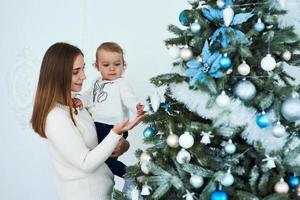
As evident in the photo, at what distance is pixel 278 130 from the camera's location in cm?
134

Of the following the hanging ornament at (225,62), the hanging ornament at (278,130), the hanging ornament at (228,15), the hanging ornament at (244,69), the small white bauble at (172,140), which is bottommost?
the small white bauble at (172,140)

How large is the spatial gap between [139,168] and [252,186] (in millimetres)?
455

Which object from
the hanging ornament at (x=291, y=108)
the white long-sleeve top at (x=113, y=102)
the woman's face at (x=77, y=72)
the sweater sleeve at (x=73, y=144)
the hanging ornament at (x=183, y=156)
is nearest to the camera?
the hanging ornament at (x=291, y=108)

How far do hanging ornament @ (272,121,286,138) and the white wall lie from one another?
153 centimetres

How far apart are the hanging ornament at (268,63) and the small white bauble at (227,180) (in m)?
0.36

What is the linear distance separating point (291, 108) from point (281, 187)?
10.0 inches

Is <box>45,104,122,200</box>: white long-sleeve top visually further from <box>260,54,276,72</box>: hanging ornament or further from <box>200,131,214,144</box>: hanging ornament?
<box>260,54,276,72</box>: hanging ornament

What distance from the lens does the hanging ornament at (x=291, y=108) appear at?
4.37 ft

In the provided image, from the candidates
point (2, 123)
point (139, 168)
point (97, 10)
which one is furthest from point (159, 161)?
point (2, 123)

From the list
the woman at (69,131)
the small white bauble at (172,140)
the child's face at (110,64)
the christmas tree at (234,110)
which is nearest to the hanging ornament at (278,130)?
the christmas tree at (234,110)

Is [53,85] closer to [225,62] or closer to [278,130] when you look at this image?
[225,62]

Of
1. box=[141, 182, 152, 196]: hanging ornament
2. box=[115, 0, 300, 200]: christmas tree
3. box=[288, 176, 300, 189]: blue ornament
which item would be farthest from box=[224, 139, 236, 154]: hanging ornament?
box=[141, 182, 152, 196]: hanging ornament

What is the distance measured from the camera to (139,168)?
64.3 inches

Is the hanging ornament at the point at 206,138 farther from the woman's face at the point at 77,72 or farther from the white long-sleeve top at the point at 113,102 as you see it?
the white long-sleeve top at the point at 113,102
